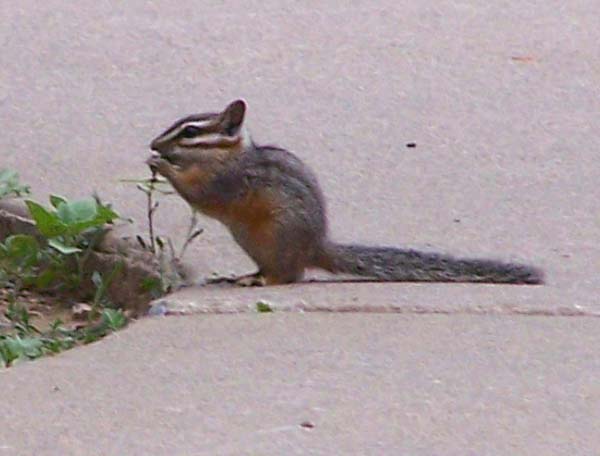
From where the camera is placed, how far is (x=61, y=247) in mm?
5680

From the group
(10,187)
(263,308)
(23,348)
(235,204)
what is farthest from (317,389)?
(10,187)

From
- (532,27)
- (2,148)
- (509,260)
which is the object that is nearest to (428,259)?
(509,260)

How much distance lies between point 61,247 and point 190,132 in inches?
23.1

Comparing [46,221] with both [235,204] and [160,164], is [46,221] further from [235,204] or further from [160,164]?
[235,204]

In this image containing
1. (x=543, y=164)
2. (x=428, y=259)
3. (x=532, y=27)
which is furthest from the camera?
(x=532, y=27)

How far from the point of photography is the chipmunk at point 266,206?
5.48 meters

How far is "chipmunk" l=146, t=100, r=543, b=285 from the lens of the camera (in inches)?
216

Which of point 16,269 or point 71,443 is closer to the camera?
point 71,443

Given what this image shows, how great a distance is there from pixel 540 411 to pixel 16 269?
2.30m

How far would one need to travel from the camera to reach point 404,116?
7203 millimetres

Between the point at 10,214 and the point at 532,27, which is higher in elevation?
the point at 532,27

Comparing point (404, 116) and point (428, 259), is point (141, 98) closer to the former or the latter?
point (404, 116)

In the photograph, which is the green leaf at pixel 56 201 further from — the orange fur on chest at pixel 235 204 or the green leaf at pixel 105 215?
the orange fur on chest at pixel 235 204

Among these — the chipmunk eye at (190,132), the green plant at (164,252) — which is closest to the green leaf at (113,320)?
the green plant at (164,252)
